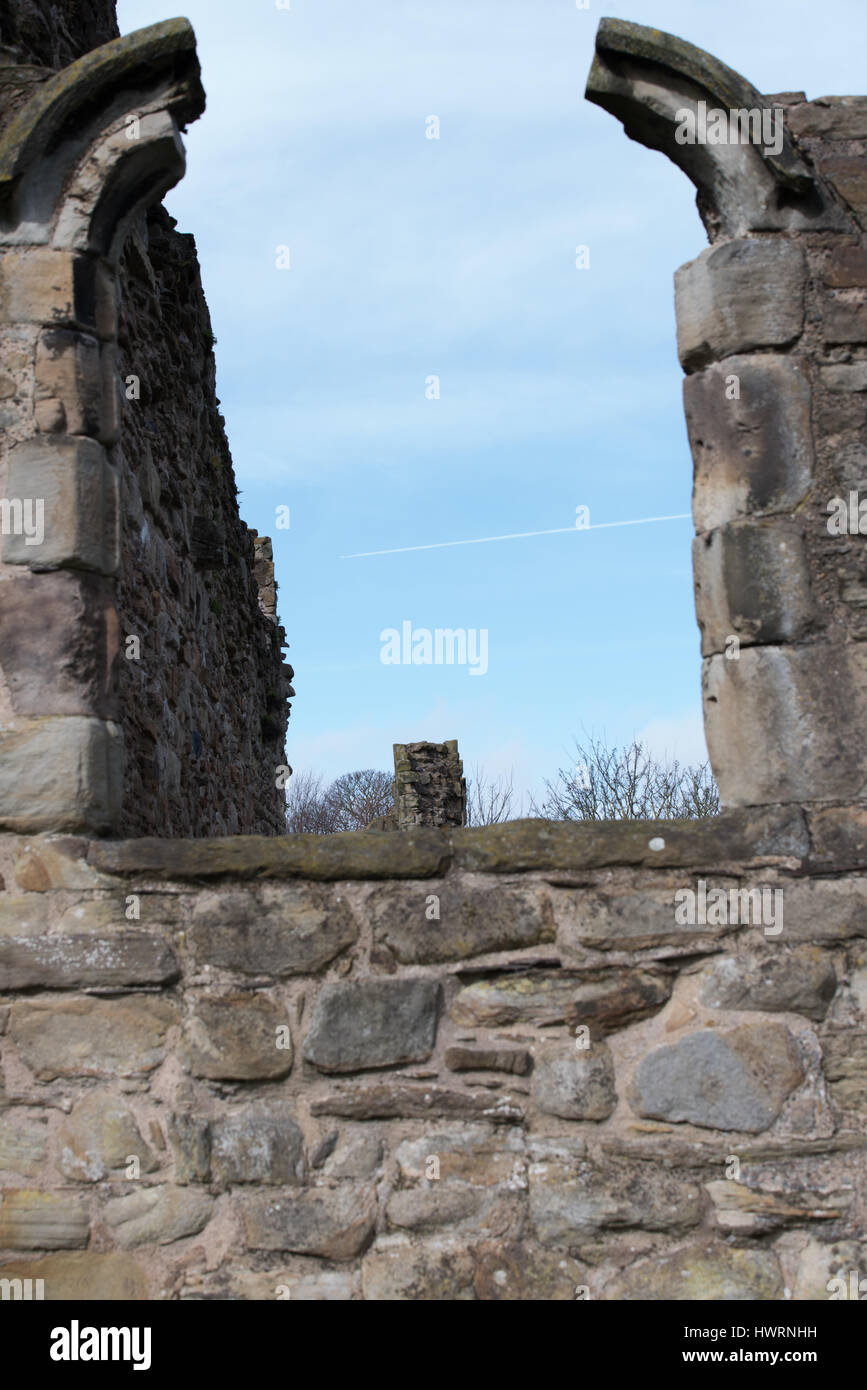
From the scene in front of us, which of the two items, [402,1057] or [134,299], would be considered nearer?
[402,1057]

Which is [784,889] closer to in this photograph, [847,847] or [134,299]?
[847,847]

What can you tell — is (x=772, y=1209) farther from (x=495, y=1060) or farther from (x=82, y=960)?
(x=82, y=960)

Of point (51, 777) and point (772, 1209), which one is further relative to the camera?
point (51, 777)

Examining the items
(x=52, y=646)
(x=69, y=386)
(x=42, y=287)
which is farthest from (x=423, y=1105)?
(x=42, y=287)

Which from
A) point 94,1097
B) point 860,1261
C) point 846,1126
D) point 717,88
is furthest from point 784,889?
point 717,88

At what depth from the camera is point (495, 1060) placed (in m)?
2.88

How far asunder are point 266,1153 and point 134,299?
3249mm

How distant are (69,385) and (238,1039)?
5.58 ft

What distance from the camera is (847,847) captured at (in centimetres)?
292

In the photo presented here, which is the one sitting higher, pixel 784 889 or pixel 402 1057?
pixel 784 889

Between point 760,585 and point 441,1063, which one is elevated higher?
point 760,585
